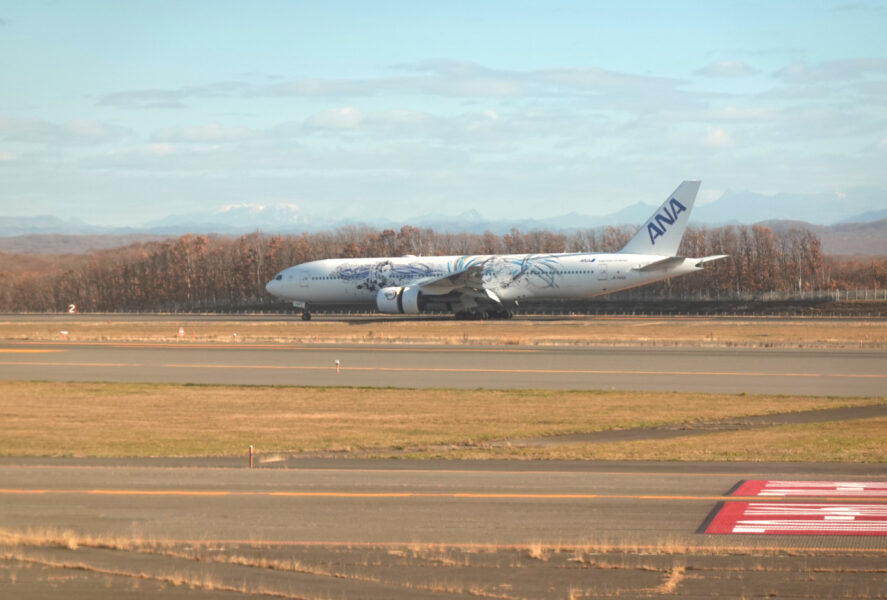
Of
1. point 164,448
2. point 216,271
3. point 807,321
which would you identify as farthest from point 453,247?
point 164,448

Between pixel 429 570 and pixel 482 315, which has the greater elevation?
pixel 482 315

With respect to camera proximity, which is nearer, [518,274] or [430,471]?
[430,471]

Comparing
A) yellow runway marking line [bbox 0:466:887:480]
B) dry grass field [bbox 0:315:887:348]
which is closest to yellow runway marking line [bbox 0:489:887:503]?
yellow runway marking line [bbox 0:466:887:480]

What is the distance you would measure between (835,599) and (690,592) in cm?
131

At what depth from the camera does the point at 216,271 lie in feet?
378

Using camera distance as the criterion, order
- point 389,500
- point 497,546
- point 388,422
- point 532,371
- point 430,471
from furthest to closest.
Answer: point 532,371
point 388,422
point 430,471
point 389,500
point 497,546

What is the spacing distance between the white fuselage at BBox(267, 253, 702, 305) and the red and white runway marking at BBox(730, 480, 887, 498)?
41447 mm

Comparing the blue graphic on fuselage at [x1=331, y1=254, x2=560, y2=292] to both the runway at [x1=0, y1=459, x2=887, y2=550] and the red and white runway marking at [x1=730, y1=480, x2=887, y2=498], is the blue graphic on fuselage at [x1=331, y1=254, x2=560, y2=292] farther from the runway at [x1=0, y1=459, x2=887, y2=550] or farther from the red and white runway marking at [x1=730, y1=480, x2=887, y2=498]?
the red and white runway marking at [x1=730, y1=480, x2=887, y2=498]

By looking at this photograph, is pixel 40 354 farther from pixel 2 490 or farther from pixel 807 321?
pixel 807 321

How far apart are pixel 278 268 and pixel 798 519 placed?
102785mm

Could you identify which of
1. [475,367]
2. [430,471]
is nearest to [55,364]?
[475,367]

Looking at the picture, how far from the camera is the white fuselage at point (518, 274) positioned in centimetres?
5666

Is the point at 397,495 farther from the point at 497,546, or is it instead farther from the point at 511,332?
the point at 511,332

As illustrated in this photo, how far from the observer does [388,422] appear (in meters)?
21.5
